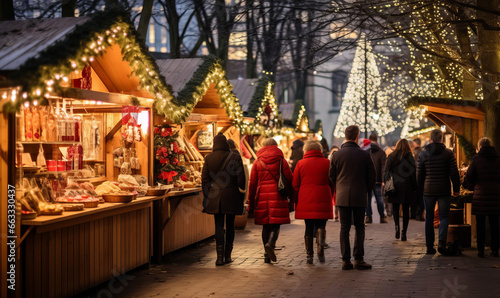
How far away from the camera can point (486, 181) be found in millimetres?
10844

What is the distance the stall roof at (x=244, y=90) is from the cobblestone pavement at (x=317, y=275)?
9361 millimetres

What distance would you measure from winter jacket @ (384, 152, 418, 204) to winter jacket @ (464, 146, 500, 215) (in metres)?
2.45

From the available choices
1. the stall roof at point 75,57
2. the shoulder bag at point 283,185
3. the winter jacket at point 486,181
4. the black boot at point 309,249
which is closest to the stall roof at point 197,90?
the stall roof at point 75,57

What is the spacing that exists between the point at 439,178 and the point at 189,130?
664 cm

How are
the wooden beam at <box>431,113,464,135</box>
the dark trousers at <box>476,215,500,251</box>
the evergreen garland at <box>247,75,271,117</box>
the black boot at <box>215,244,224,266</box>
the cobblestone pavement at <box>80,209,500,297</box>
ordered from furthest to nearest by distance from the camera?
the evergreen garland at <box>247,75,271,117</box>
the wooden beam at <box>431,113,464,135</box>
the dark trousers at <box>476,215,500,251</box>
the black boot at <box>215,244,224,266</box>
the cobblestone pavement at <box>80,209,500,297</box>

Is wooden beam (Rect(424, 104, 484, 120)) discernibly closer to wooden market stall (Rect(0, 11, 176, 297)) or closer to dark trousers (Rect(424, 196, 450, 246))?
dark trousers (Rect(424, 196, 450, 246))

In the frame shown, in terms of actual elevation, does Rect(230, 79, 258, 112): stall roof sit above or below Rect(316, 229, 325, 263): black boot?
above

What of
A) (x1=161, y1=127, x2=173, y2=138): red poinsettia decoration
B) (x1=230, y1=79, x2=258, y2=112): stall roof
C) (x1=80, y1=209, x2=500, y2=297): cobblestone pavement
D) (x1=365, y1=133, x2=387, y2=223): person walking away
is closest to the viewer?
(x1=80, y1=209, x2=500, y2=297): cobblestone pavement

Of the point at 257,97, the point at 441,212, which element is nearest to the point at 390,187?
the point at 441,212

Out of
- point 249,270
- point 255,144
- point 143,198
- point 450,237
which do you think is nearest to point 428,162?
point 450,237

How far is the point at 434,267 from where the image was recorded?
10125 mm

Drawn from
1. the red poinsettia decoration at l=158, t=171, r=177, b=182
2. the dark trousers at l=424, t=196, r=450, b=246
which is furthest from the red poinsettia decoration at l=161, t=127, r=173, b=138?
the dark trousers at l=424, t=196, r=450, b=246

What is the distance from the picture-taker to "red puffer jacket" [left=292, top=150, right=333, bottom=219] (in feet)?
33.8

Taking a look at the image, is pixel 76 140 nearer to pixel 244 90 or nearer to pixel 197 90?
pixel 197 90
